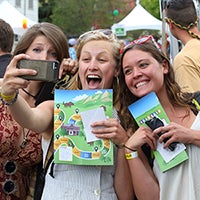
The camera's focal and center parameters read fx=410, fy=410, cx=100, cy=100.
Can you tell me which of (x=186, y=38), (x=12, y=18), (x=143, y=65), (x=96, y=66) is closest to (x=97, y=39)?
(x=96, y=66)

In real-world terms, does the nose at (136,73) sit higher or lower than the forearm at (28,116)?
higher

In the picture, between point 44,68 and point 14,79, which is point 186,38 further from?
point 14,79

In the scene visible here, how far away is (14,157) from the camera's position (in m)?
2.50

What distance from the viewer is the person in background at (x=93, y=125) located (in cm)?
202

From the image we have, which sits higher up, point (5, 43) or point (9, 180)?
point (5, 43)

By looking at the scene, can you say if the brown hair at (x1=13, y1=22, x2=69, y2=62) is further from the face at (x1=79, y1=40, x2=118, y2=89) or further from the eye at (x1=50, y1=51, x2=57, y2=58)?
the face at (x1=79, y1=40, x2=118, y2=89)

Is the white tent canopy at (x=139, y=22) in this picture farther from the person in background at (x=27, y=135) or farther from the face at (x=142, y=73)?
the face at (x=142, y=73)

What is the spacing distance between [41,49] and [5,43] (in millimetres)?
1331

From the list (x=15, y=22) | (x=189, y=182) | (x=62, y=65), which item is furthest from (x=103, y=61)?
(x=15, y=22)

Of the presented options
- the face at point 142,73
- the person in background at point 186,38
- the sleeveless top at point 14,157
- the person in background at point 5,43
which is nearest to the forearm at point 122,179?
the face at point 142,73

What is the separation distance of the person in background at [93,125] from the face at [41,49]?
0.37 metres

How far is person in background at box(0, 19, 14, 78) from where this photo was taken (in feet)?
12.2

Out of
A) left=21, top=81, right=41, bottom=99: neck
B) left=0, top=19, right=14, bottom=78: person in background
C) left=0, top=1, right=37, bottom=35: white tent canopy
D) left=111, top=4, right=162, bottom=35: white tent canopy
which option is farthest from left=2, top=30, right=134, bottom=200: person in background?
left=111, top=4, right=162, bottom=35: white tent canopy

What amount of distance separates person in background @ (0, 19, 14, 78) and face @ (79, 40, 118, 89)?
62.3 inches
